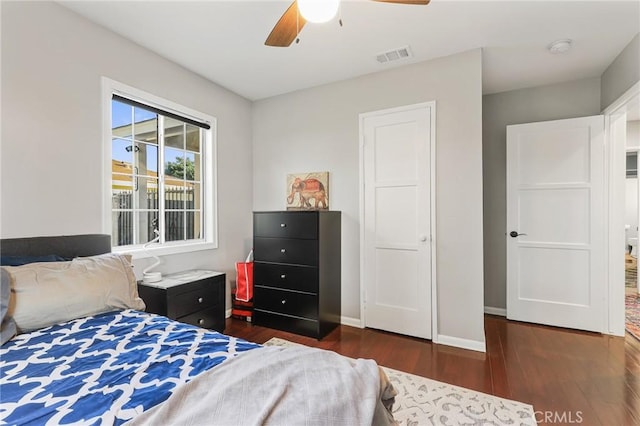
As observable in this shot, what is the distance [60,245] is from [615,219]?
478 cm

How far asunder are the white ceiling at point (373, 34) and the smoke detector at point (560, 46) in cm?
5

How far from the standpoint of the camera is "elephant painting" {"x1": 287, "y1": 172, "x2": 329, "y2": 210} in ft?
10.8

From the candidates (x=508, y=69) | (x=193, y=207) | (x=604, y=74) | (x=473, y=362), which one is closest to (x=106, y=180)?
(x=193, y=207)

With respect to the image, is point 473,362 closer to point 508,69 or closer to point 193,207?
point 508,69

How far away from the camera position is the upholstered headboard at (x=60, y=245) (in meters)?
1.74

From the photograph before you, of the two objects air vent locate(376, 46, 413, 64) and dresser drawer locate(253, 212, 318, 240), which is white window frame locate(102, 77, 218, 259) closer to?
dresser drawer locate(253, 212, 318, 240)

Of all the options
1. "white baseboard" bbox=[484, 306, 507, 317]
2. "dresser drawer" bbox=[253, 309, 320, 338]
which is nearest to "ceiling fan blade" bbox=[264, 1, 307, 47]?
"dresser drawer" bbox=[253, 309, 320, 338]

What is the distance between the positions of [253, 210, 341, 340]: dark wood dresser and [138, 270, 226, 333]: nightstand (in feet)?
1.42

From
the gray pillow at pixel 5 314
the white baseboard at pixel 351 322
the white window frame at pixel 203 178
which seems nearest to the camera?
the gray pillow at pixel 5 314

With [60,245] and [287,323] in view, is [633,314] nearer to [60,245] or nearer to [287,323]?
[287,323]

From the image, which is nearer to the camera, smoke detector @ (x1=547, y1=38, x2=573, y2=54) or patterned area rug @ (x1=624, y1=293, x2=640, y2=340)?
smoke detector @ (x1=547, y1=38, x2=573, y2=54)

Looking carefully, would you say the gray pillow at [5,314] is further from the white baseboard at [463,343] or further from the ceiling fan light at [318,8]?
the white baseboard at [463,343]

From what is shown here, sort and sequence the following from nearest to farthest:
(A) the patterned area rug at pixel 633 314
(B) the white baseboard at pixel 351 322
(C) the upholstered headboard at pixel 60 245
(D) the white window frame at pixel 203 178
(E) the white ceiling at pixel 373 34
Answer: (C) the upholstered headboard at pixel 60 245
(E) the white ceiling at pixel 373 34
(D) the white window frame at pixel 203 178
(A) the patterned area rug at pixel 633 314
(B) the white baseboard at pixel 351 322

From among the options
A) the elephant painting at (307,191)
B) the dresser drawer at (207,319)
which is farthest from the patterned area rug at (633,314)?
the dresser drawer at (207,319)
